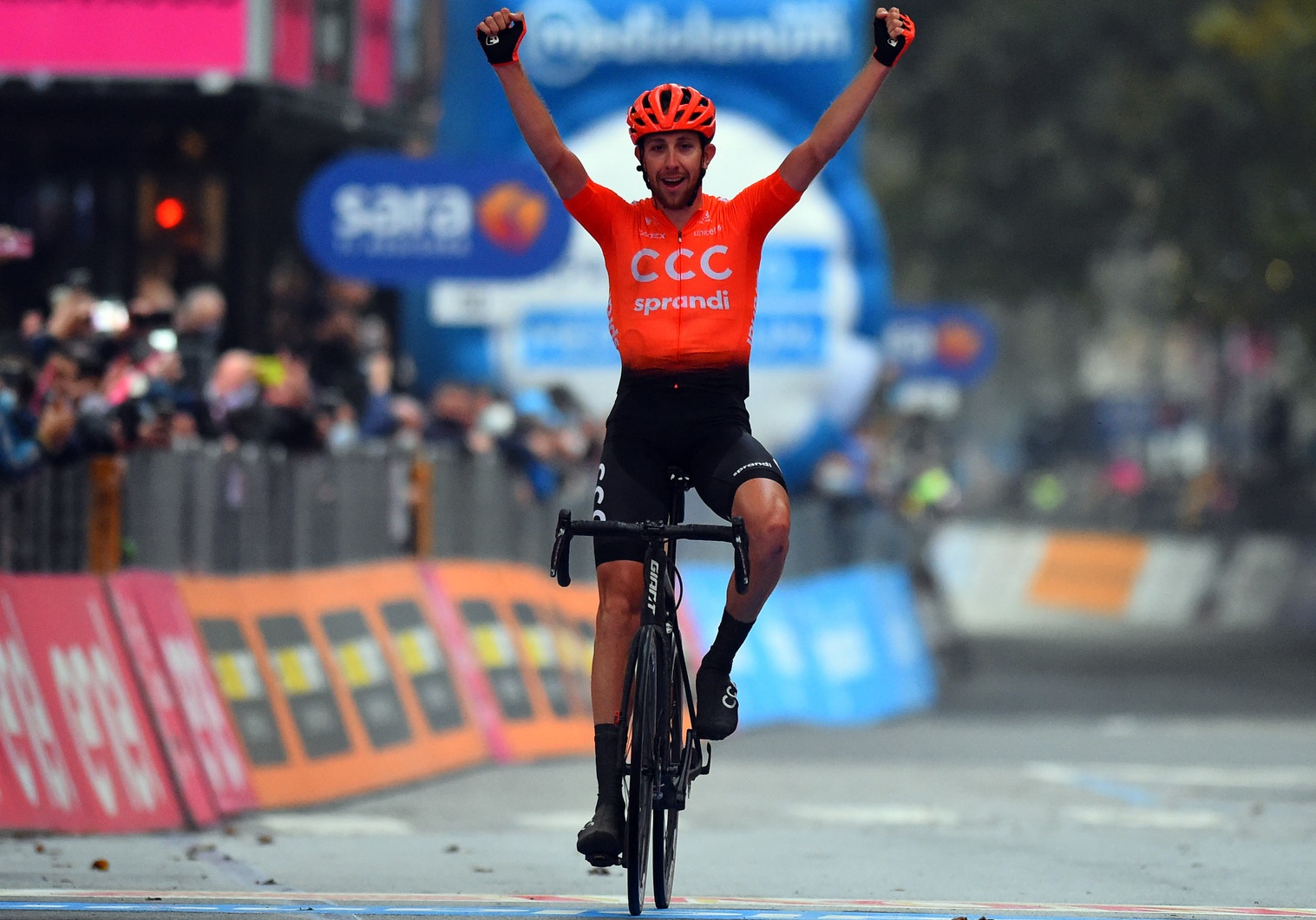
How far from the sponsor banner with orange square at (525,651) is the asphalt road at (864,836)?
1.12ft

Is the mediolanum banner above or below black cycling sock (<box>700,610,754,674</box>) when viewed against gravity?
above

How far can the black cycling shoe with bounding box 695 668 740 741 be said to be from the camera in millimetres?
8523

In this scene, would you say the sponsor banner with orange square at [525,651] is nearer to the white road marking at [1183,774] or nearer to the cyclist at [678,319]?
the white road marking at [1183,774]

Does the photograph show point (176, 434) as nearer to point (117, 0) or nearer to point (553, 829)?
point (553, 829)

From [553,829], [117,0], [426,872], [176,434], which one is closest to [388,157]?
[117,0]

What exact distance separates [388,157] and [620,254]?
26.6 ft

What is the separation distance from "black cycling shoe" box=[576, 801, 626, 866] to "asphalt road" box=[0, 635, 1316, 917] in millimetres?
522

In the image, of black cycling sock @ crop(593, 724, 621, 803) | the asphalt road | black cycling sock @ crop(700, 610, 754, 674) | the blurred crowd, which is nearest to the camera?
black cycling sock @ crop(593, 724, 621, 803)

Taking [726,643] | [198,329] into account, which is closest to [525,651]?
[198,329]

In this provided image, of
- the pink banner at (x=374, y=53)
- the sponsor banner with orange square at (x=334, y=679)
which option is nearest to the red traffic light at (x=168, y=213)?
the pink banner at (x=374, y=53)

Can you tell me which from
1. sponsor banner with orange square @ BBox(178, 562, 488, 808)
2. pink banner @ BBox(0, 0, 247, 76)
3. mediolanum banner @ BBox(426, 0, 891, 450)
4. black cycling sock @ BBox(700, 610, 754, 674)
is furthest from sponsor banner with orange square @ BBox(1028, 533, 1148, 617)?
black cycling sock @ BBox(700, 610, 754, 674)

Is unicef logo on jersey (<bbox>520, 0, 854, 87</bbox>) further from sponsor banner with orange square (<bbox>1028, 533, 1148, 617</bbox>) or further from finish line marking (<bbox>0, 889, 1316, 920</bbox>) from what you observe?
sponsor banner with orange square (<bbox>1028, 533, 1148, 617</bbox>)

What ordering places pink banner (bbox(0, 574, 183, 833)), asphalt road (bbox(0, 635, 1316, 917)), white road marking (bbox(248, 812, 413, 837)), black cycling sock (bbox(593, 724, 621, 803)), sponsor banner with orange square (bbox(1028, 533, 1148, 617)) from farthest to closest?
sponsor banner with orange square (bbox(1028, 533, 1148, 617)), white road marking (bbox(248, 812, 413, 837)), pink banner (bbox(0, 574, 183, 833)), asphalt road (bbox(0, 635, 1316, 917)), black cycling sock (bbox(593, 724, 621, 803))

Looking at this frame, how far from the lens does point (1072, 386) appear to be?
218ft
